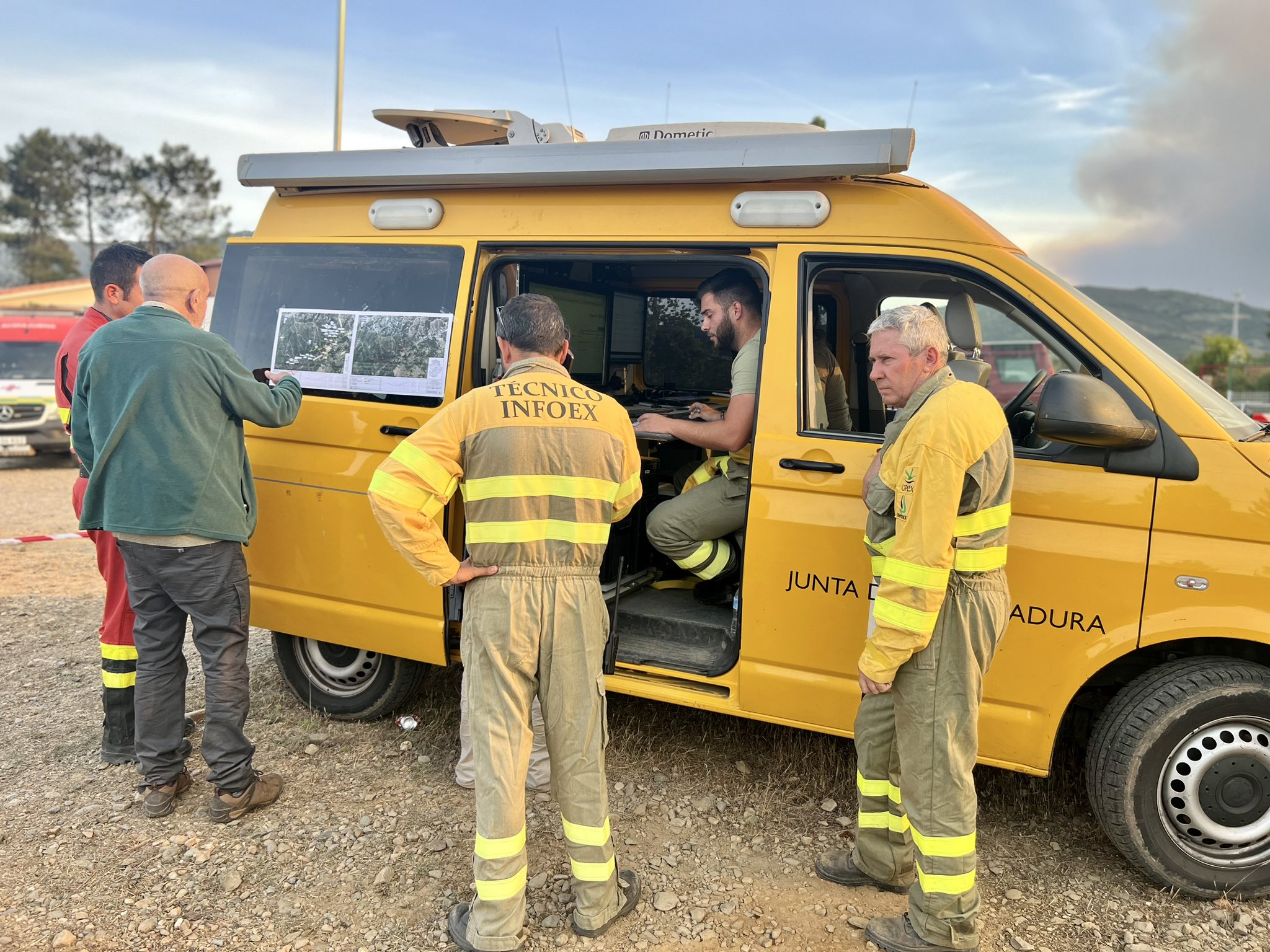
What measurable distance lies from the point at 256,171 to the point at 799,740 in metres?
3.42

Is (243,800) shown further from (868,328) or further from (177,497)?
(868,328)

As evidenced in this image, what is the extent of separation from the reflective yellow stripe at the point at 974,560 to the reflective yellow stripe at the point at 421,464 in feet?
4.81

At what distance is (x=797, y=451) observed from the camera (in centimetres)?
294

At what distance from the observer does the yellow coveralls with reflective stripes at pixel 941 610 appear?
7.52 ft

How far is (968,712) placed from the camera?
2412 millimetres

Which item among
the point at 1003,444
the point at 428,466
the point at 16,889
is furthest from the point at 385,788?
the point at 1003,444

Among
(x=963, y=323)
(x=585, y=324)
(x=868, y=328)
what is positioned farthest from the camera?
Result: (x=585, y=324)

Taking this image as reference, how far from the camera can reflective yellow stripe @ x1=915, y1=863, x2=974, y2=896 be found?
8.05 ft

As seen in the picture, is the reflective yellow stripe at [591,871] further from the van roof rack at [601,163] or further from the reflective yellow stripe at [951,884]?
the van roof rack at [601,163]

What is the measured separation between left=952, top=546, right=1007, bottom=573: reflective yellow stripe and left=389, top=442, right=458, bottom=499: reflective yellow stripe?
1.46 m

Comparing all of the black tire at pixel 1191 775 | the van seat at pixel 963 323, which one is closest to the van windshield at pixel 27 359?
the van seat at pixel 963 323

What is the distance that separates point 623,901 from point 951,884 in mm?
987

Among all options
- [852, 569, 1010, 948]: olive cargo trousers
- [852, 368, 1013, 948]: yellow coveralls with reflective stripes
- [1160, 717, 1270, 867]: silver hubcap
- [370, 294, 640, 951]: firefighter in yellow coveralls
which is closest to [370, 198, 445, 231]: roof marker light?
[370, 294, 640, 951]: firefighter in yellow coveralls

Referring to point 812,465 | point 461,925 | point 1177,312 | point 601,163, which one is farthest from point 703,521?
point 1177,312
